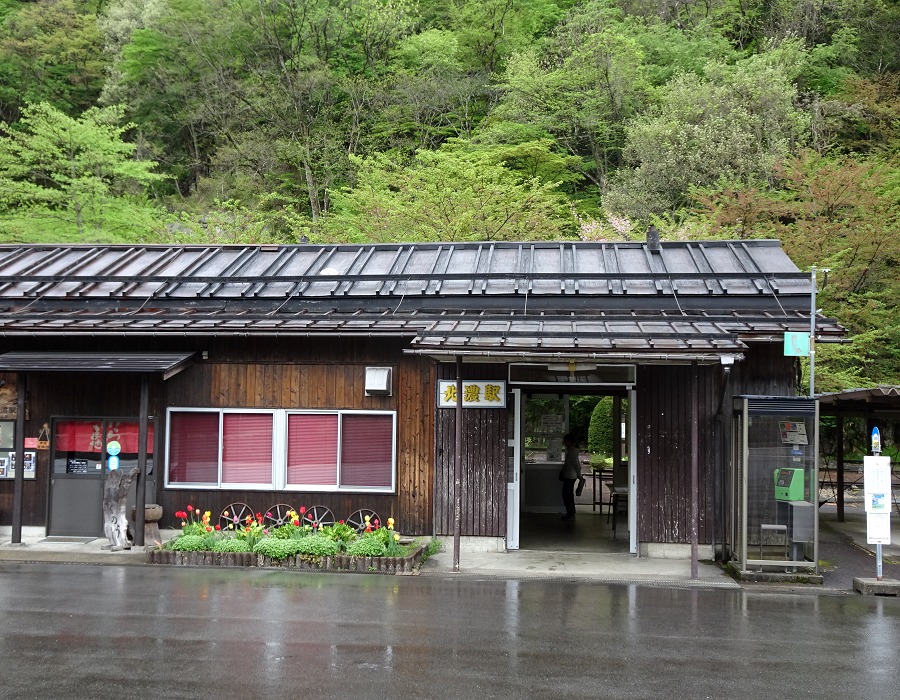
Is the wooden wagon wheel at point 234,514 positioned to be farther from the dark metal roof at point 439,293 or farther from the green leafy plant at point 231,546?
the dark metal roof at point 439,293

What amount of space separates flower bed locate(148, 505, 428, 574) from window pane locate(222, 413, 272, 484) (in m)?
1.10

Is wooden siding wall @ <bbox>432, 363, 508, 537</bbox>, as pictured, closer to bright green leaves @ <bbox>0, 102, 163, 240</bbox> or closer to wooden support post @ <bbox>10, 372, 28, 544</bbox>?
wooden support post @ <bbox>10, 372, 28, 544</bbox>

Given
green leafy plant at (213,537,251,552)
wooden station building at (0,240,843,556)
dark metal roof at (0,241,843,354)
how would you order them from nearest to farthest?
green leafy plant at (213,537,251,552) < dark metal roof at (0,241,843,354) < wooden station building at (0,240,843,556)

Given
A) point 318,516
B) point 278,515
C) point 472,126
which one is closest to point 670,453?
point 318,516

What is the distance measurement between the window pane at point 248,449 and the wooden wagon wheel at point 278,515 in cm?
44

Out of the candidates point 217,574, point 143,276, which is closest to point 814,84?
point 143,276

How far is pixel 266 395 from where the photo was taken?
43.0 ft

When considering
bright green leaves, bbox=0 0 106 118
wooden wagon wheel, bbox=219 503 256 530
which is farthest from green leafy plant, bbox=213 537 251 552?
bright green leaves, bbox=0 0 106 118

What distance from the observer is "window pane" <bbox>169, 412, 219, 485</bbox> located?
1320cm

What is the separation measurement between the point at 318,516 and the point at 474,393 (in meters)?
3.23

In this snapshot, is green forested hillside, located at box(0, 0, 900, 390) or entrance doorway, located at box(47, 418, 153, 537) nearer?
entrance doorway, located at box(47, 418, 153, 537)

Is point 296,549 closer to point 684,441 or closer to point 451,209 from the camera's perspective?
point 684,441

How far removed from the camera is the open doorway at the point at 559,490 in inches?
539

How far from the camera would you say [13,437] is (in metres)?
13.6
